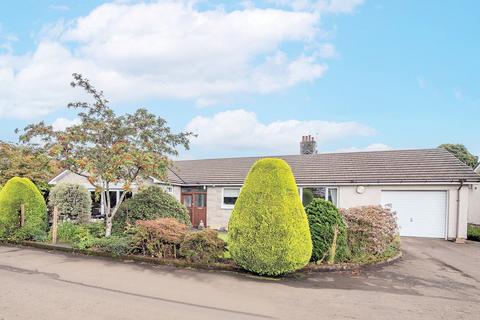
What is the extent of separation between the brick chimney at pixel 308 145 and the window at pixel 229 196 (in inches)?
275

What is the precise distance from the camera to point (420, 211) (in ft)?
52.5

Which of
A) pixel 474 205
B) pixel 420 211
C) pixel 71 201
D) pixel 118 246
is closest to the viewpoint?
pixel 118 246

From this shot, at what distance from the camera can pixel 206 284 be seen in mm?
7246

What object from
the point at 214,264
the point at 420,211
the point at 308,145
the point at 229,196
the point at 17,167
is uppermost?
the point at 308,145

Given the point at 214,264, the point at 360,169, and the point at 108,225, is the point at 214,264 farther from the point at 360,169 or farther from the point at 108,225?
the point at 360,169

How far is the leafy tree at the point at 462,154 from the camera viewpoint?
37.9m

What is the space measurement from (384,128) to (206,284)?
414 inches

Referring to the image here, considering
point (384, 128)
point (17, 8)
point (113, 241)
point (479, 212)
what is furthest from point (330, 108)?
point (479, 212)

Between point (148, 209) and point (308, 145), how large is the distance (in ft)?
48.7

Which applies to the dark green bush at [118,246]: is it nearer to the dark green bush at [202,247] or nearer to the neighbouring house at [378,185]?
the dark green bush at [202,247]

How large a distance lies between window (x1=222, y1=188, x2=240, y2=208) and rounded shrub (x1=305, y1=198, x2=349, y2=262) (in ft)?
34.6

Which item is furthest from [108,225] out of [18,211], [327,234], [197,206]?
[197,206]

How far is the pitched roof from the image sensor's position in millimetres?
16016

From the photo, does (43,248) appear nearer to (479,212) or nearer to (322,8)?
(322,8)
